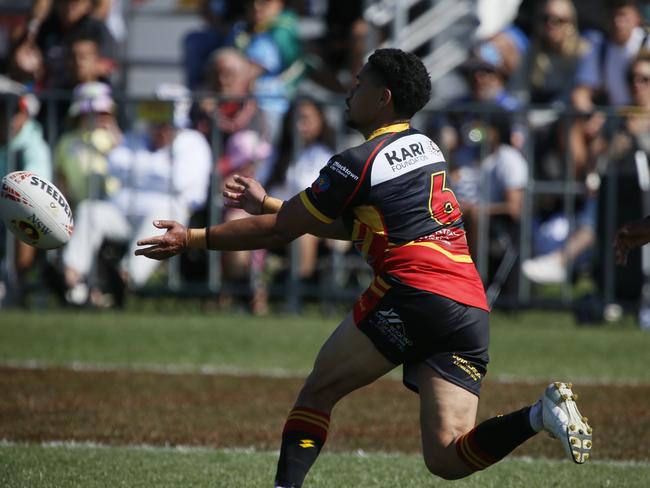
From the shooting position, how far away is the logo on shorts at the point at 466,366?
5.37m

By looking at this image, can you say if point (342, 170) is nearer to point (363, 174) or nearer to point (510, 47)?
point (363, 174)

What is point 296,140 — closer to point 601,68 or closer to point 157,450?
point 601,68

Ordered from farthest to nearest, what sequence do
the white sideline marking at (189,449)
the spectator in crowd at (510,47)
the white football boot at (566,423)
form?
the spectator in crowd at (510,47) → the white sideline marking at (189,449) → the white football boot at (566,423)

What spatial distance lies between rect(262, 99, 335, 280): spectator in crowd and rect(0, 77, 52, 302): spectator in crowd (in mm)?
2353

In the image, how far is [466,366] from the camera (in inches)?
212

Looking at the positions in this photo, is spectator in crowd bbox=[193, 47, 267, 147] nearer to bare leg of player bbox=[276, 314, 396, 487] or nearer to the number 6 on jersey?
the number 6 on jersey

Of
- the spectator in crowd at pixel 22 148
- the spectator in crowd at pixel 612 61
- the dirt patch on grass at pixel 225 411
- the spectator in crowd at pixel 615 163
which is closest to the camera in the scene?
the dirt patch on grass at pixel 225 411

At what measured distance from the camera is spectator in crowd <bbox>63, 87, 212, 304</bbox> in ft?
42.6

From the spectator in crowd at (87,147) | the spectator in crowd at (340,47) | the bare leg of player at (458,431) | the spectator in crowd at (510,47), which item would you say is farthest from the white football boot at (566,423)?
Result: the spectator in crowd at (340,47)

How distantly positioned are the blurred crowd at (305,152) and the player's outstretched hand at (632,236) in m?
6.46

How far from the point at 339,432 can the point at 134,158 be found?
20.1 feet

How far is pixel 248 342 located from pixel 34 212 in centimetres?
557

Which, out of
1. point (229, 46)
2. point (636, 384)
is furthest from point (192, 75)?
point (636, 384)

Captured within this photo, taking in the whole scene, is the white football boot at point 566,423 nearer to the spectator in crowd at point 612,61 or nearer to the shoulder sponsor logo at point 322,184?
the shoulder sponsor logo at point 322,184
